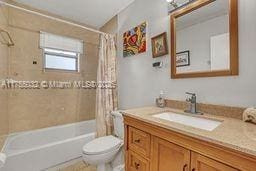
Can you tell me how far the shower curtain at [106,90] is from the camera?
7.53 ft

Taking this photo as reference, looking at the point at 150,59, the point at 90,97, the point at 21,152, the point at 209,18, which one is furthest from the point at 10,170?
the point at 209,18

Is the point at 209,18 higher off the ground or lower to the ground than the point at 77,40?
lower

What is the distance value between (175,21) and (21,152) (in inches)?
91.7

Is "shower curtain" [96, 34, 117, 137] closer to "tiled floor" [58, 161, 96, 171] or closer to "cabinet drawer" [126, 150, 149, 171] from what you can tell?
"tiled floor" [58, 161, 96, 171]

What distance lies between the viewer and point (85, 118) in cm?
306

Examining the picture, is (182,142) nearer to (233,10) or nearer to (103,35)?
(233,10)

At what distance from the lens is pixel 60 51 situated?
2758mm

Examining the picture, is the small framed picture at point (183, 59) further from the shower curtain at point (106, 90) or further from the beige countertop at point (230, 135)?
the shower curtain at point (106, 90)

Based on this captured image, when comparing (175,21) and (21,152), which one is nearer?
(175,21)

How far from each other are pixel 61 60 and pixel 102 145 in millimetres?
1873

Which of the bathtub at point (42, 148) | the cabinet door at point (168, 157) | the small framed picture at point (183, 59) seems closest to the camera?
the cabinet door at point (168, 157)

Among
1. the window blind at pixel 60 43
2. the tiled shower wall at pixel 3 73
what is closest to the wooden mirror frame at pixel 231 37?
the window blind at pixel 60 43

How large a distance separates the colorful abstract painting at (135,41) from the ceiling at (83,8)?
480 millimetres

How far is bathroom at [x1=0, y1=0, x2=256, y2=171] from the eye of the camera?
976 millimetres
